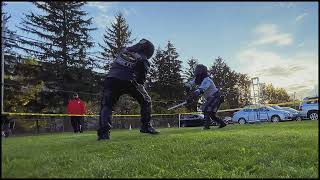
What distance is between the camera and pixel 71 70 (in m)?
25.4

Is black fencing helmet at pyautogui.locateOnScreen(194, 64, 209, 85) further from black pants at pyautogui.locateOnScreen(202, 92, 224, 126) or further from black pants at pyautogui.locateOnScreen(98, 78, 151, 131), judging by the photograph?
black pants at pyautogui.locateOnScreen(98, 78, 151, 131)

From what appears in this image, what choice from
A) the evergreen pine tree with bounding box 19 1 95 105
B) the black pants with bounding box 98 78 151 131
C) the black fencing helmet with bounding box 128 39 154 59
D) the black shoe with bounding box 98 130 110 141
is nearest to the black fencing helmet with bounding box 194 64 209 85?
the evergreen pine tree with bounding box 19 1 95 105

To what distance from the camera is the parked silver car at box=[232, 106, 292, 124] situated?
32.5 metres

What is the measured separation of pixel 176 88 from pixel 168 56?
3503mm

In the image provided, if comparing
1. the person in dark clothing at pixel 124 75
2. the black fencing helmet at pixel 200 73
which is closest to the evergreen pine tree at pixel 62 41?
the person in dark clothing at pixel 124 75

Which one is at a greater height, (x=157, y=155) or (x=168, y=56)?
(x=168, y=56)

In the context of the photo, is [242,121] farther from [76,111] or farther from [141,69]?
[141,69]

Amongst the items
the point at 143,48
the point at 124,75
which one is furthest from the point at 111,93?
the point at 143,48

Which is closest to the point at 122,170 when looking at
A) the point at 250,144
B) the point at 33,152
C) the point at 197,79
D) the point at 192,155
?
the point at 192,155

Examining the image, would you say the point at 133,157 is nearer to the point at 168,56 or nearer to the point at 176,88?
the point at 168,56

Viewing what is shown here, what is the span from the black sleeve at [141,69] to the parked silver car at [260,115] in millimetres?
24876

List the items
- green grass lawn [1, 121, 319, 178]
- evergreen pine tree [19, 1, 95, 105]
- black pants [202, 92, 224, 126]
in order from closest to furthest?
evergreen pine tree [19, 1, 95, 105], green grass lawn [1, 121, 319, 178], black pants [202, 92, 224, 126]

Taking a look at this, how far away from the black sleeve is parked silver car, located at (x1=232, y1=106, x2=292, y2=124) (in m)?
24.9

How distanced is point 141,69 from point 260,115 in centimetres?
2653
